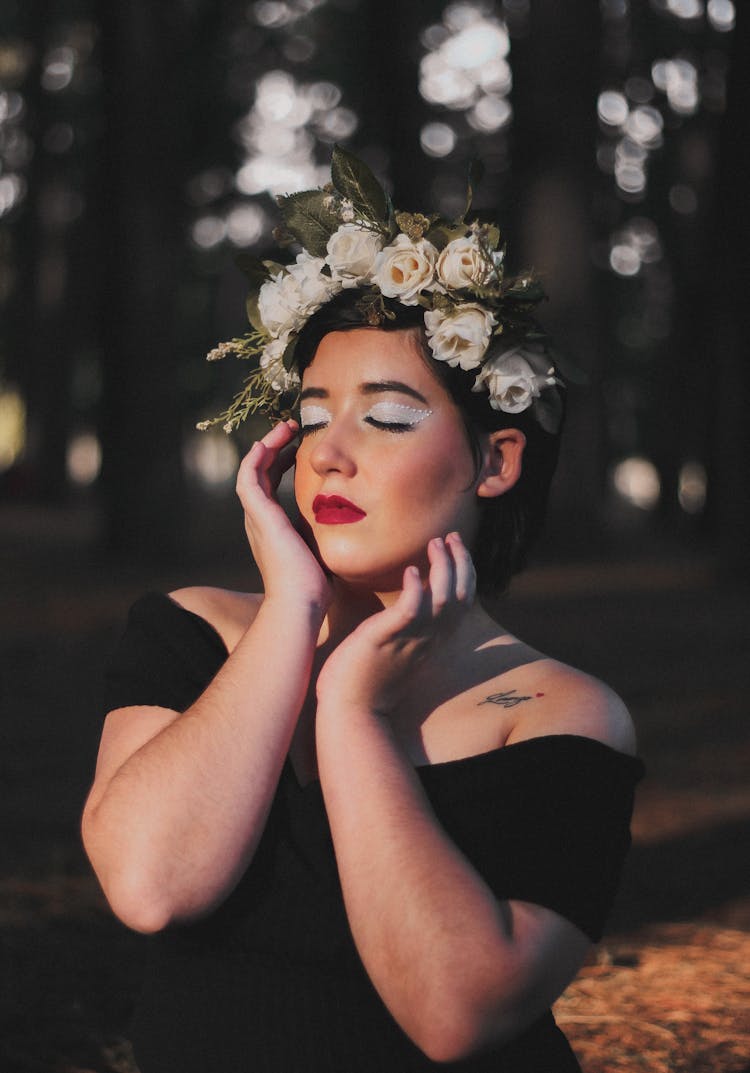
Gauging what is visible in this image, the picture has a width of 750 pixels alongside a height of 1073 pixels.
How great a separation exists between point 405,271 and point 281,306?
0.27 metres

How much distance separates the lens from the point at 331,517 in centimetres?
256

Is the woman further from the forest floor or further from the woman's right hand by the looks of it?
the forest floor

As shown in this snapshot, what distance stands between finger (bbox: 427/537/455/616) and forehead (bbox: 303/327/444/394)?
0.37 m

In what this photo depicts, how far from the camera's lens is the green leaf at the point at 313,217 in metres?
2.87

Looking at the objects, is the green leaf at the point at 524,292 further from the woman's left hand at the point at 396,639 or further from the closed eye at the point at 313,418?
the woman's left hand at the point at 396,639

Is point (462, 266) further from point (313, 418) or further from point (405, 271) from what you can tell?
point (313, 418)

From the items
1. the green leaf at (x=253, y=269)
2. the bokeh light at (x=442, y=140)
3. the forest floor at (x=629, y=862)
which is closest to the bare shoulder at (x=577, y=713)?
the green leaf at (x=253, y=269)

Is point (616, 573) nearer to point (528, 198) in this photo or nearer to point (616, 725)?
point (528, 198)

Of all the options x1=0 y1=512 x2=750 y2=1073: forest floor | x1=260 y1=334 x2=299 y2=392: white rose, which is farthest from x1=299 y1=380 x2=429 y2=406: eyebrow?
x1=0 y1=512 x2=750 y2=1073: forest floor

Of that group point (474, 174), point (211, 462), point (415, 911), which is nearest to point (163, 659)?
point (415, 911)

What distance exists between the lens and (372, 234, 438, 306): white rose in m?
2.64

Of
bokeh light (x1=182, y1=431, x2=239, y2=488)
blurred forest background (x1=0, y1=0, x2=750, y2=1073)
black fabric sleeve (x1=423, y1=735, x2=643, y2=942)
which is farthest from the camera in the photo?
bokeh light (x1=182, y1=431, x2=239, y2=488)

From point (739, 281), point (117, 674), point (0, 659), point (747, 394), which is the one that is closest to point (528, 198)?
point (747, 394)

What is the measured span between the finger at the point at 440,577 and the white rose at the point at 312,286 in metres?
0.58
